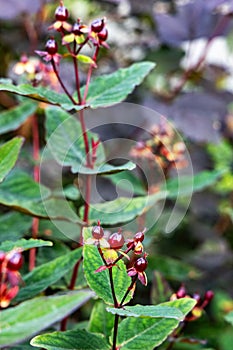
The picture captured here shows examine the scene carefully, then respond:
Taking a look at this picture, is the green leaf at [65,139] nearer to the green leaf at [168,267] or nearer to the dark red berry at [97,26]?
the dark red berry at [97,26]

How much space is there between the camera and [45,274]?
585 millimetres

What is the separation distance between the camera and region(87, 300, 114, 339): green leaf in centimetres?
56

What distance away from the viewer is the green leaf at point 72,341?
0.47 m

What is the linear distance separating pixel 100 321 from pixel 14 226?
0.59 feet

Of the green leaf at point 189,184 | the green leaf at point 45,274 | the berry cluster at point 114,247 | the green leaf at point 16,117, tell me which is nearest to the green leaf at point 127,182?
the green leaf at point 189,184

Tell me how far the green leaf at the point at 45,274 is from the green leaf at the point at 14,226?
84mm

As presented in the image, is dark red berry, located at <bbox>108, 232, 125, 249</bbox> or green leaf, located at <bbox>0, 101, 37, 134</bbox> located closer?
dark red berry, located at <bbox>108, 232, 125, 249</bbox>

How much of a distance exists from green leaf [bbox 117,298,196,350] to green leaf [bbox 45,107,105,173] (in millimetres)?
190

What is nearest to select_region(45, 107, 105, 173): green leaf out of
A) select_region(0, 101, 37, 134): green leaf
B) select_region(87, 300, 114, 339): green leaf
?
select_region(0, 101, 37, 134): green leaf

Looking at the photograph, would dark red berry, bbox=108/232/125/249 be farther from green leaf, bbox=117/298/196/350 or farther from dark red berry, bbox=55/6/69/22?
dark red berry, bbox=55/6/69/22

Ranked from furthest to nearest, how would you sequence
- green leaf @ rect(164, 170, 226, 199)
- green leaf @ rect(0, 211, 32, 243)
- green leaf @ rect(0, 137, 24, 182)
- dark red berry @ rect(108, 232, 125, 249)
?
1. green leaf @ rect(164, 170, 226, 199)
2. green leaf @ rect(0, 211, 32, 243)
3. green leaf @ rect(0, 137, 24, 182)
4. dark red berry @ rect(108, 232, 125, 249)

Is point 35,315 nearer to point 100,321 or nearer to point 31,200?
point 100,321

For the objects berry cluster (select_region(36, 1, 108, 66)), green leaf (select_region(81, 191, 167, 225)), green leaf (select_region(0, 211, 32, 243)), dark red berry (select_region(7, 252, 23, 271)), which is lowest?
green leaf (select_region(0, 211, 32, 243))

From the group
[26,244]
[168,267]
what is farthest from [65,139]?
[168,267]
